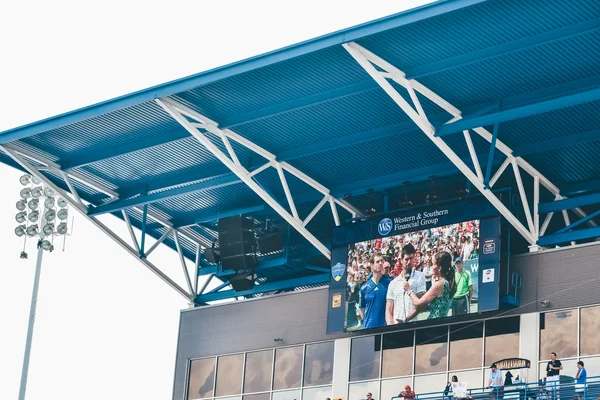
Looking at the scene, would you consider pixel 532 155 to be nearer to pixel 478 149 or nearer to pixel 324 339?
pixel 478 149

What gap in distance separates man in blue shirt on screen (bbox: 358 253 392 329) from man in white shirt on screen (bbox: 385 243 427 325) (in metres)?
0.21

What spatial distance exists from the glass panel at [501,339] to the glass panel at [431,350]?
1.44 meters

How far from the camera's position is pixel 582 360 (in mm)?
35219

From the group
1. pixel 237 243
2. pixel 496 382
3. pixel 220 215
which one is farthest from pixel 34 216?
pixel 496 382

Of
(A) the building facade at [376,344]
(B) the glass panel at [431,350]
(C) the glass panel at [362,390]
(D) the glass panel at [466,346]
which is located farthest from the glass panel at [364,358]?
(D) the glass panel at [466,346]

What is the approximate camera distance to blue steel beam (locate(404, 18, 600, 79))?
3178cm

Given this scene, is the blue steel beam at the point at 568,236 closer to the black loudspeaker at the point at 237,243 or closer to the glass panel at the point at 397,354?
the glass panel at the point at 397,354

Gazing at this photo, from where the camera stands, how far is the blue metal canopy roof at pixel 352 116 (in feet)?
107

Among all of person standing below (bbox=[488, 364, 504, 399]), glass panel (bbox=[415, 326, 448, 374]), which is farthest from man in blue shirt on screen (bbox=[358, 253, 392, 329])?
person standing below (bbox=[488, 364, 504, 399])

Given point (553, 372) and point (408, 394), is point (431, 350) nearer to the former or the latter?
point (408, 394)

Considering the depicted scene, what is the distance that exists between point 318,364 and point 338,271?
312 cm

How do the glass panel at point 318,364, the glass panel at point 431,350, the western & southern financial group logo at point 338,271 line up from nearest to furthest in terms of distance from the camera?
the glass panel at point 431,350
the western & southern financial group logo at point 338,271
the glass panel at point 318,364

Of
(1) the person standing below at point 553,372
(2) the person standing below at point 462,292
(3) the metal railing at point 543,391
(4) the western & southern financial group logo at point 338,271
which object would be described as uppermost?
(4) the western & southern financial group logo at point 338,271

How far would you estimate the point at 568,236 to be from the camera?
37406mm
